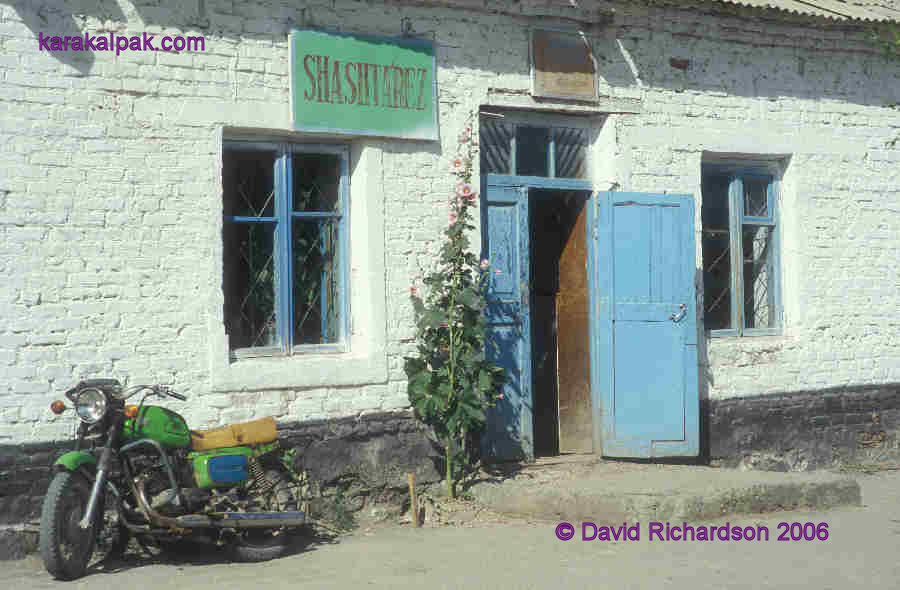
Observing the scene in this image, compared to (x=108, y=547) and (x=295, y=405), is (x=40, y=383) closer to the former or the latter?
(x=108, y=547)

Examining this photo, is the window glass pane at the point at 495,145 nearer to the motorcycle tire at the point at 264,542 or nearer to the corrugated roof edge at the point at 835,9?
the corrugated roof edge at the point at 835,9

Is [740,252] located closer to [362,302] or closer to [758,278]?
[758,278]

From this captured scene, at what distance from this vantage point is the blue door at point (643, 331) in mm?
8508

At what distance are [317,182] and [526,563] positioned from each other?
10.3 ft

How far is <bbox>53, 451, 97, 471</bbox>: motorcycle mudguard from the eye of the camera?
5746 mm

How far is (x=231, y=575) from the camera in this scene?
6.04 meters

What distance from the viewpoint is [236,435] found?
652 centimetres

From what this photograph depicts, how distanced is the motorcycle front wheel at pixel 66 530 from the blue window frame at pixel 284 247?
5.75 ft

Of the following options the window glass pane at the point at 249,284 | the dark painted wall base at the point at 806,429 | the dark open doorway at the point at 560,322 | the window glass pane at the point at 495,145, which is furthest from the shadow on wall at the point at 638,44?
the dark painted wall base at the point at 806,429

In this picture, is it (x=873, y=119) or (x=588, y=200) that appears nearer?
(x=588, y=200)

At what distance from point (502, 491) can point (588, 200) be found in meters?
2.60

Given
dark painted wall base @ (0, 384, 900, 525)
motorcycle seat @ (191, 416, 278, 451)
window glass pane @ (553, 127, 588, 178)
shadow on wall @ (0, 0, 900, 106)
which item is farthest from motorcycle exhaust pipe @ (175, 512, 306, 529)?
window glass pane @ (553, 127, 588, 178)

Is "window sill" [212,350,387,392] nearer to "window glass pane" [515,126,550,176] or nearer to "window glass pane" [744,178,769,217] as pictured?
"window glass pane" [515,126,550,176]

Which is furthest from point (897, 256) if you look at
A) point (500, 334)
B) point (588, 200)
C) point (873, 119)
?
point (500, 334)
